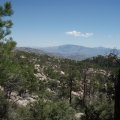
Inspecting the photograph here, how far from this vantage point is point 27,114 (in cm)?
3931

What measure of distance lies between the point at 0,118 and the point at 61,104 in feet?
30.4

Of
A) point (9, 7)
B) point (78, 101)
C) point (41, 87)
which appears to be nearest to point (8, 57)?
point (9, 7)

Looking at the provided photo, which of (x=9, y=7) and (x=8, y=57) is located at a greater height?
(x=9, y=7)

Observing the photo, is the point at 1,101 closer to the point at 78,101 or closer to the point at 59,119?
the point at 59,119

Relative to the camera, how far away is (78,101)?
262 ft

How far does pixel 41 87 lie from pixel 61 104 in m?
69.9

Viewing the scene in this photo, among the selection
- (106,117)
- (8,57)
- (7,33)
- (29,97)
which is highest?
(7,33)

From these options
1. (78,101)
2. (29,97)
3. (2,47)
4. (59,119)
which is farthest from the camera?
(29,97)

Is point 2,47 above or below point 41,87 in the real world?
above

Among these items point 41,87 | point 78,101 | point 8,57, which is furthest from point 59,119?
point 41,87

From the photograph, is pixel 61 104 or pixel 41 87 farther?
pixel 41 87

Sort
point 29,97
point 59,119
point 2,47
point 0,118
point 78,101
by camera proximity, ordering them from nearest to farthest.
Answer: point 2,47, point 0,118, point 59,119, point 78,101, point 29,97

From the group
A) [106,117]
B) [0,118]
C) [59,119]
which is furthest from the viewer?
[106,117]

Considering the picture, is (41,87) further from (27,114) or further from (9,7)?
(9,7)
